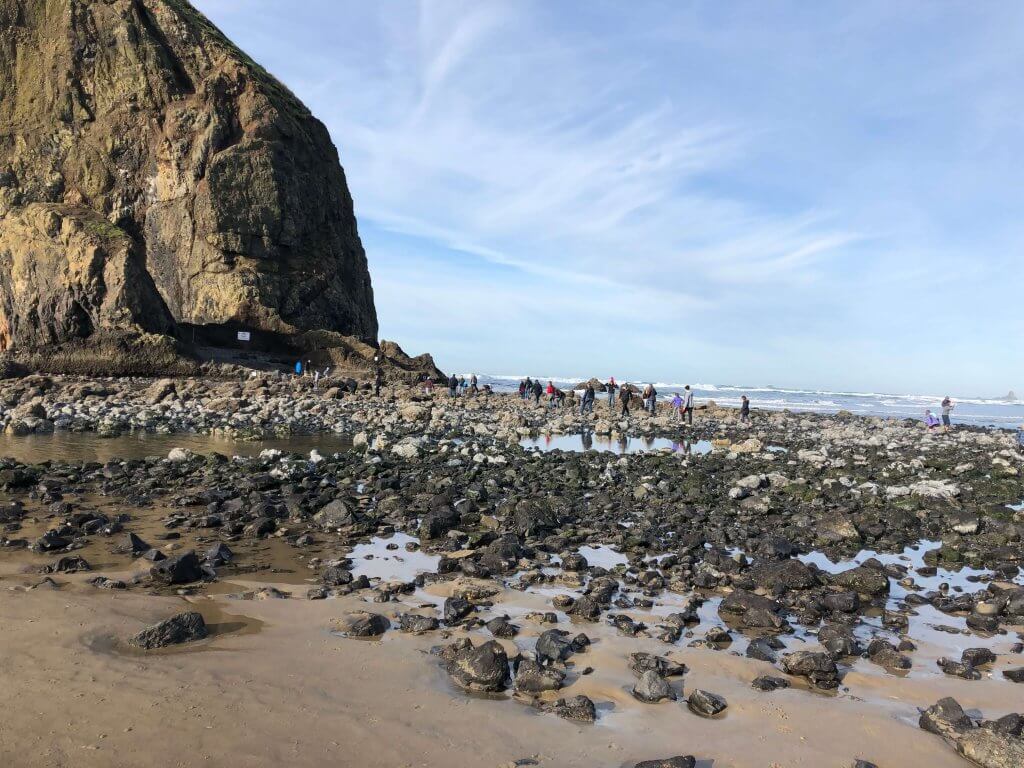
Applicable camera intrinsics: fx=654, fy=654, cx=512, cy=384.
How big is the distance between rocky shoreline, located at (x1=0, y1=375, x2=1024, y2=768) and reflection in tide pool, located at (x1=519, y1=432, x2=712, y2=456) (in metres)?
3.73

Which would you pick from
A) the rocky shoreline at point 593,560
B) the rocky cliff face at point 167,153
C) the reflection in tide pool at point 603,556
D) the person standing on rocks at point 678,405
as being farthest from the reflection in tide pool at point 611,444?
the rocky cliff face at point 167,153

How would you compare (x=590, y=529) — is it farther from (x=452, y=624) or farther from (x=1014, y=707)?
(x=1014, y=707)

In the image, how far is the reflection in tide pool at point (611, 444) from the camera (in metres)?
19.6

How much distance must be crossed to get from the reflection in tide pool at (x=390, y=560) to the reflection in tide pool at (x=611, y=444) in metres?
10.1

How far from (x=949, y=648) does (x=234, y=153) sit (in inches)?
2097

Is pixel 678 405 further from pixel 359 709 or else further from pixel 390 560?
pixel 359 709

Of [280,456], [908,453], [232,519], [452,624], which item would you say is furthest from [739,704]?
[908,453]

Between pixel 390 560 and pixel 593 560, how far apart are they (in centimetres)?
237

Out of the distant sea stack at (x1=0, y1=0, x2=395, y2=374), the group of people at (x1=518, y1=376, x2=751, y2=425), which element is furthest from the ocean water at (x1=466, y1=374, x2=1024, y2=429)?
the distant sea stack at (x1=0, y1=0, x2=395, y2=374)

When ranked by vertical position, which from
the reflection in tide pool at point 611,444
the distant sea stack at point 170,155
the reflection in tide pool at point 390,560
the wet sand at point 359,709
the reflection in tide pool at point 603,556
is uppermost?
the distant sea stack at point 170,155

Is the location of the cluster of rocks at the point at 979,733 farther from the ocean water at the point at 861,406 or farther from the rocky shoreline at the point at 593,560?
the ocean water at the point at 861,406

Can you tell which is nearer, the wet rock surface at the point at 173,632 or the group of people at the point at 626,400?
the wet rock surface at the point at 173,632

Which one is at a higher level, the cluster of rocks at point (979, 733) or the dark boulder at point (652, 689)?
the cluster of rocks at point (979, 733)

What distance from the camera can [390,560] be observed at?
7.51 m
